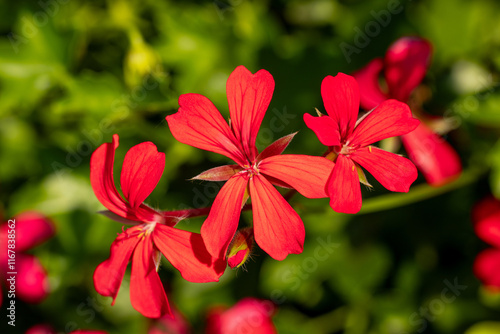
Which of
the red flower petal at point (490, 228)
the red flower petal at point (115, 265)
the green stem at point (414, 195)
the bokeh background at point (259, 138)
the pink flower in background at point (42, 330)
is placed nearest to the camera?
the red flower petal at point (115, 265)

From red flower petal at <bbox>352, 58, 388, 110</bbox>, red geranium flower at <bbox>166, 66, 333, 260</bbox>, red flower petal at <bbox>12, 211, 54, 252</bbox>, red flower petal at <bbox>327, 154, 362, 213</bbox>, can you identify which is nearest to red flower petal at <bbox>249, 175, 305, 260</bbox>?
red geranium flower at <bbox>166, 66, 333, 260</bbox>

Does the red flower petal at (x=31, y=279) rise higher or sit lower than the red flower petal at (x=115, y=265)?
lower

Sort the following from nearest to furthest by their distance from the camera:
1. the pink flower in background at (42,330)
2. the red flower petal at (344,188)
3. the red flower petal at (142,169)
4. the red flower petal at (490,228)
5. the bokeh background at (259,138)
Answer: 1. the red flower petal at (344,188)
2. the red flower petal at (142,169)
3. the red flower petal at (490,228)
4. the bokeh background at (259,138)
5. the pink flower in background at (42,330)

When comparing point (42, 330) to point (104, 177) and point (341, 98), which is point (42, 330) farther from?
point (341, 98)

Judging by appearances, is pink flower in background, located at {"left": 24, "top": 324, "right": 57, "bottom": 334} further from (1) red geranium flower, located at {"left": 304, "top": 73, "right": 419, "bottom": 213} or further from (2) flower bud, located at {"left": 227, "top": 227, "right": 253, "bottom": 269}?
(1) red geranium flower, located at {"left": 304, "top": 73, "right": 419, "bottom": 213}

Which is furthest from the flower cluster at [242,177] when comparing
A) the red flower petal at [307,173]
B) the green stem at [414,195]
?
the green stem at [414,195]

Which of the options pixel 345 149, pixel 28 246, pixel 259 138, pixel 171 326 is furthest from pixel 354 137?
pixel 28 246

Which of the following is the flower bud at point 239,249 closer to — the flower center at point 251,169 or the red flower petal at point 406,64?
the flower center at point 251,169
